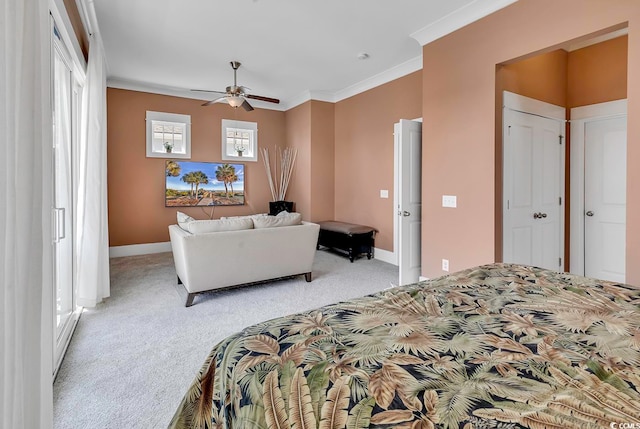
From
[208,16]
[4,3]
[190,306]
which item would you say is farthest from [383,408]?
[208,16]

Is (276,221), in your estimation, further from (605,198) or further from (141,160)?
(605,198)

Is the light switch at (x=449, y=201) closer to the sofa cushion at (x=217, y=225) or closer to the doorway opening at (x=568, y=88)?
the doorway opening at (x=568, y=88)

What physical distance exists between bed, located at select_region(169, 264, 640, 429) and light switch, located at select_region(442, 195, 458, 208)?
2184 millimetres

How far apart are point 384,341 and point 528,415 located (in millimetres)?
399

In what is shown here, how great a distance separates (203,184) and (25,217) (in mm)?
5595

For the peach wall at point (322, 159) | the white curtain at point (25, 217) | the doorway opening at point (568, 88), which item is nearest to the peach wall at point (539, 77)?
the doorway opening at point (568, 88)

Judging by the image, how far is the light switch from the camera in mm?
3502

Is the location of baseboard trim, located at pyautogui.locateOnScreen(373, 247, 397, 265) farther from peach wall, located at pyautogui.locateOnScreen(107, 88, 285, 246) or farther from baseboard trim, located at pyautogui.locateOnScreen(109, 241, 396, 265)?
peach wall, located at pyautogui.locateOnScreen(107, 88, 285, 246)

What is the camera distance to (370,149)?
5590 millimetres

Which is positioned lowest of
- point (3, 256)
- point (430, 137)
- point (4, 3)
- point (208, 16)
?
point (3, 256)

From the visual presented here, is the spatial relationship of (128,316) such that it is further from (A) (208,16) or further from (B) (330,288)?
(A) (208,16)

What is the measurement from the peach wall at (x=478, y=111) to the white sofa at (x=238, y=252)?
61.0 inches

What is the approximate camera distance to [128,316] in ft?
10.2

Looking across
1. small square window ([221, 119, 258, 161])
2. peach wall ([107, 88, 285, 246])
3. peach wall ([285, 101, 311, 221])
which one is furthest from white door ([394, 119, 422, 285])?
peach wall ([107, 88, 285, 246])
